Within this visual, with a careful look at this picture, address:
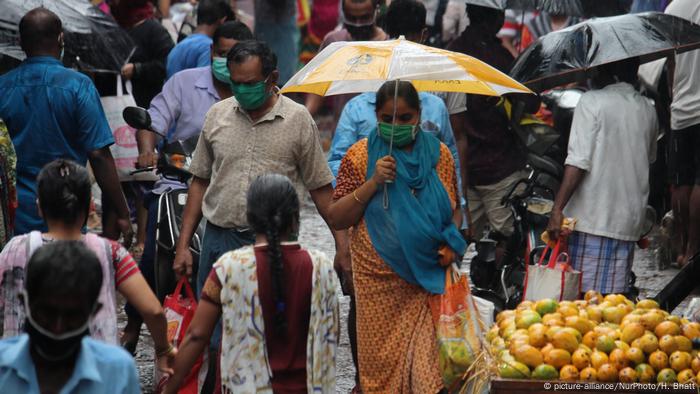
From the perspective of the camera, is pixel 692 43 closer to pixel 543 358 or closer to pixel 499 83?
pixel 499 83

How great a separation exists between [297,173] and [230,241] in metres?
0.47

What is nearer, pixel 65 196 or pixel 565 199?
pixel 65 196

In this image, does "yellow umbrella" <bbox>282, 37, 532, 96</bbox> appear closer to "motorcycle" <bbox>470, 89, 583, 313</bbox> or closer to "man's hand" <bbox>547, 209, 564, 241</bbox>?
"man's hand" <bbox>547, 209, 564, 241</bbox>

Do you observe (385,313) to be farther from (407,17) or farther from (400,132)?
(407,17)

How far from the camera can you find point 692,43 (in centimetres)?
792

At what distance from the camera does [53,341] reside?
150 inches

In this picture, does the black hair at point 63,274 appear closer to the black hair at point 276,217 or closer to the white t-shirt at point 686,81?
the black hair at point 276,217

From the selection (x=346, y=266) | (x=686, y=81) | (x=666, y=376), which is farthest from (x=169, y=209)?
(x=686, y=81)

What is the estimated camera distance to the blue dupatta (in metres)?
6.61

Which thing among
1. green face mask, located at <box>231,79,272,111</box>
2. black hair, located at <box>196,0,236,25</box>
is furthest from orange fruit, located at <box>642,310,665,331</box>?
black hair, located at <box>196,0,236,25</box>

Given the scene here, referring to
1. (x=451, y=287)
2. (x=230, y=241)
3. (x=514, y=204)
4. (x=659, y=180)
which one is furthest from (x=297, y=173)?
(x=659, y=180)

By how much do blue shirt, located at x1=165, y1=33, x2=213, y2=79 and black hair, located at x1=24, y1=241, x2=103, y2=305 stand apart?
5799 mm

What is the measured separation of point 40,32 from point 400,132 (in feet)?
6.90

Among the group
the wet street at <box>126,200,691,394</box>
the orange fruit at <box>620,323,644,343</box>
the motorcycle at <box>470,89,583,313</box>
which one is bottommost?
the wet street at <box>126,200,691,394</box>
